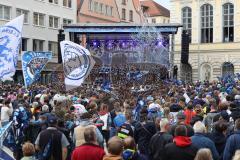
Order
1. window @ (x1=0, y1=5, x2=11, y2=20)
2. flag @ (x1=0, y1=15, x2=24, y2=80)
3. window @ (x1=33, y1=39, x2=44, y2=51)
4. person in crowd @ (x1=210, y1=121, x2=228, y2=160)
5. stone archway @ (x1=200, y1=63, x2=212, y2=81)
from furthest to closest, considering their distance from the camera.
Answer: window @ (x1=33, y1=39, x2=44, y2=51) → stone archway @ (x1=200, y1=63, x2=212, y2=81) → window @ (x1=0, y1=5, x2=11, y2=20) → flag @ (x1=0, y1=15, x2=24, y2=80) → person in crowd @ (x1=210, y1=121, x2=228, y2=160)

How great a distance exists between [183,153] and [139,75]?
2295 cm

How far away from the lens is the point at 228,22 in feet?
179

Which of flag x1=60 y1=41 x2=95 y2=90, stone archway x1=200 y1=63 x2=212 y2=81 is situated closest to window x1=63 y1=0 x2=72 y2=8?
stone archway x1=200 y1=63 x2=212 y2=81

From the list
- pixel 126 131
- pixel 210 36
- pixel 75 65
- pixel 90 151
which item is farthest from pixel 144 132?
pixel 210 36

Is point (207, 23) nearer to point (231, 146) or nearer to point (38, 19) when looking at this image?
point (38, 19)

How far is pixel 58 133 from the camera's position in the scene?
33.4ft

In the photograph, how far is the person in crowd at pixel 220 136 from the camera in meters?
9.58

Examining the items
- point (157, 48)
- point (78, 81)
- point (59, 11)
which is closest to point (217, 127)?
point (78, 81)

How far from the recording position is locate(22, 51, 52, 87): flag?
23.1m

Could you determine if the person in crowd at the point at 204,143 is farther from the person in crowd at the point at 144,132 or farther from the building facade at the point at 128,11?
the building facade at the point at 128,11

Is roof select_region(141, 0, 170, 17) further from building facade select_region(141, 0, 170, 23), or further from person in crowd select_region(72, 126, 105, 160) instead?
person in crowd select_region(72, 126, 105, 160)

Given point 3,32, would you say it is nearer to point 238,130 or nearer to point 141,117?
point 141,117

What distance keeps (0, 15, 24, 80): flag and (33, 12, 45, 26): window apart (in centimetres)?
3578

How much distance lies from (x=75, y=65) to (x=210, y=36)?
37017 millimetres
